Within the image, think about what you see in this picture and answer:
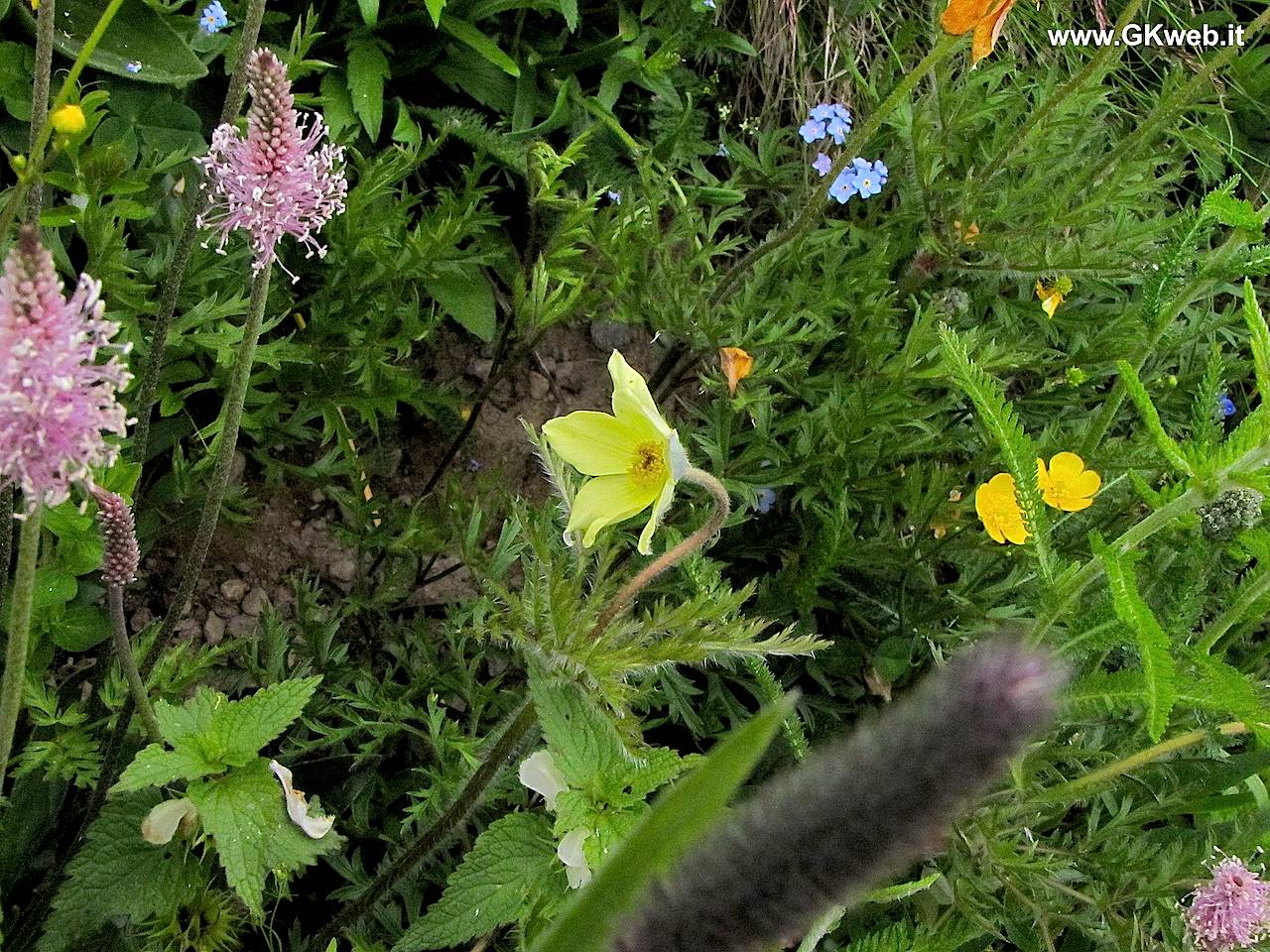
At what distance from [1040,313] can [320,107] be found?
1.71 meters

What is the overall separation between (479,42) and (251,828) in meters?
1.80

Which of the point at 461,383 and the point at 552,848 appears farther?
the point at 461,383

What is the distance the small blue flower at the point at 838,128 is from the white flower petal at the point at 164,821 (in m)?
2.11

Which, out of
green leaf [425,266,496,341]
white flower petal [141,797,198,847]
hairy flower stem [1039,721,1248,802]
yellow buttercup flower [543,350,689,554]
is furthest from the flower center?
green leaf [425,266,496,341]

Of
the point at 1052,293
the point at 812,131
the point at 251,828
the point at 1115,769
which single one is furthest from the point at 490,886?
the point at 812,131

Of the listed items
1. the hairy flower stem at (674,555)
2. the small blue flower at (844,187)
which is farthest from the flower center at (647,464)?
the small blue flower at (844,187)

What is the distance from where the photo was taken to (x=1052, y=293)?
2.36 metres

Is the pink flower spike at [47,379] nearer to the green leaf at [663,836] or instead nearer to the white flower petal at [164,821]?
the green leaf at [663,836]

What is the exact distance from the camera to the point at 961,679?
0.41 meters

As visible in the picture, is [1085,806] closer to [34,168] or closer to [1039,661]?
[1039,661]

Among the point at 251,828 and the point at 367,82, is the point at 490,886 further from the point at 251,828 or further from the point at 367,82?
the point at 367,82

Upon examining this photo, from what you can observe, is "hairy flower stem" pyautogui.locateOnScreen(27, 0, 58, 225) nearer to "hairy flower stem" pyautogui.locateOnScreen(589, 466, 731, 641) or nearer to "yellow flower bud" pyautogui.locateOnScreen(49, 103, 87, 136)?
"yellow flower bud" pyautogui.locateOnScreen(49, 103, 87, 136)

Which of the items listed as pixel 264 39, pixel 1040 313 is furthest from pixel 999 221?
pixel 264 39

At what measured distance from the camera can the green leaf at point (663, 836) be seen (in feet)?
1.62
